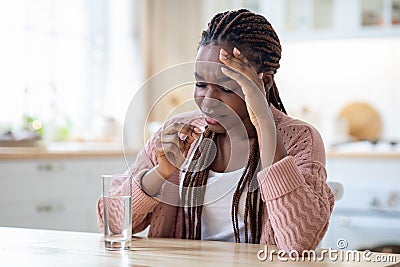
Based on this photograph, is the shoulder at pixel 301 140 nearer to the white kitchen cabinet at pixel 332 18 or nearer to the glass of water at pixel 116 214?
the glass of water at pixel 116 214

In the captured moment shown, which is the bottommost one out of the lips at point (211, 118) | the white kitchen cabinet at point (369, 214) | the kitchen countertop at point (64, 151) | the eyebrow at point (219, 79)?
the white kitchen cabinet at point (369, 214)

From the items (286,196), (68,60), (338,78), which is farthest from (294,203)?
(338,78)

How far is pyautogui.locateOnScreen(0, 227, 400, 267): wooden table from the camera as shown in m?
1.28

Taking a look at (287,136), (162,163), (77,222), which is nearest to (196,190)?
(162,163)

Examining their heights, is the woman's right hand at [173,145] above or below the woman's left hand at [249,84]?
below

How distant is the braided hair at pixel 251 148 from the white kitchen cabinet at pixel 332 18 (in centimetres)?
282

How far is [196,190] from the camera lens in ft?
5.57

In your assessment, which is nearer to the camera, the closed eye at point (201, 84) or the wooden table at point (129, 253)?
the wooden table at point (129, 253)

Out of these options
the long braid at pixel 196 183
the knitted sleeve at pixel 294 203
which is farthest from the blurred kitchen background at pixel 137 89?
the knitted sleeve at pixel 294 203

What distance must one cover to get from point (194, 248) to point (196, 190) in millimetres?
262

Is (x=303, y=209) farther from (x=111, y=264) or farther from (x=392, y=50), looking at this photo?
(x=392, y=50)

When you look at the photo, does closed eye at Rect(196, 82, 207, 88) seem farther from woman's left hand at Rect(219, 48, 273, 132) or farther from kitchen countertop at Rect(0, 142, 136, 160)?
kitchen countertop at Rect(0, 142, 136, 160)

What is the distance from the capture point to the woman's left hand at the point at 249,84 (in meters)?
1.47

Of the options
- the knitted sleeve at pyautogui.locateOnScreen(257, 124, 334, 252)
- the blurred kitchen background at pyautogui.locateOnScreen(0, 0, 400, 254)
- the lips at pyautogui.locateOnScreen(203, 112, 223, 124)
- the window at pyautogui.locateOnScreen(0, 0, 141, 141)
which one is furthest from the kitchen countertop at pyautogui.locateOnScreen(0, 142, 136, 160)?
the knitted sleeve at pyautogui.locateOnScreen(257, 124, 334, 252)
